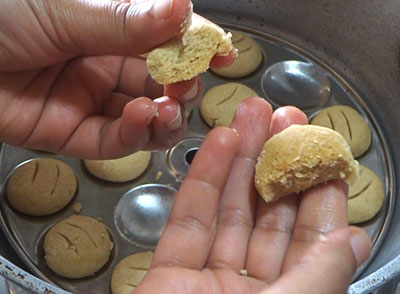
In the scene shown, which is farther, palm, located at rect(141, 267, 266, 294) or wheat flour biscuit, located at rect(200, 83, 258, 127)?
wheat flour biscuit, located at rect(200, 83, 258, 127)

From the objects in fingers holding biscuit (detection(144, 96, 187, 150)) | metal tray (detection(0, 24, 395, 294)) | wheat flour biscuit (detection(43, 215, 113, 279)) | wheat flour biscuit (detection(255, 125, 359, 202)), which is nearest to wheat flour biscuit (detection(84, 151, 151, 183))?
metal tray (detection(0, 24, 395, 294))

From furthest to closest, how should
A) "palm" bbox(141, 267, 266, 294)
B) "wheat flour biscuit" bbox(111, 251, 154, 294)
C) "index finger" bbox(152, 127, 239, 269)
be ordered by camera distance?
"wheat flour biscuit" bbox(111, 251, 154, 294) < "index finger" bbox(152, 127, 239, 269) < "palm" bbox(141, 267, 266, 294)

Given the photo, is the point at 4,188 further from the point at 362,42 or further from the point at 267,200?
the point at 362,42

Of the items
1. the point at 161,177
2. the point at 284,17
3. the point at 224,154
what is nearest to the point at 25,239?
the point at 161,177

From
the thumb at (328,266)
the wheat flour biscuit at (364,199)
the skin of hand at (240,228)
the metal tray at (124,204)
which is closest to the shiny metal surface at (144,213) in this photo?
the metal tray at (124,204)

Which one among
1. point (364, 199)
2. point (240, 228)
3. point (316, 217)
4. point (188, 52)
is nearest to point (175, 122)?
point (188, 52)

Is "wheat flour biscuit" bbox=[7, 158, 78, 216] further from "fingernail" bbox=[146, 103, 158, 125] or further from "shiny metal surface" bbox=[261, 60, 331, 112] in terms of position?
"shiny metal surface" bbox=[261, 60, 331, 112]
